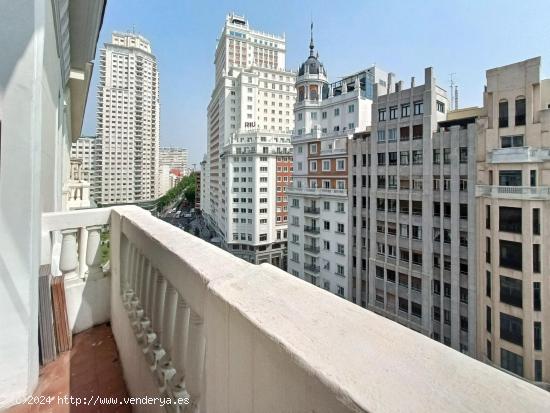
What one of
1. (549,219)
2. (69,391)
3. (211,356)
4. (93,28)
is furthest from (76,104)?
(549,219)

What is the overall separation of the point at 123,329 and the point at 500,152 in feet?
57.7

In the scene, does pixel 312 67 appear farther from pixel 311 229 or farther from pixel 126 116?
pixel 126 116

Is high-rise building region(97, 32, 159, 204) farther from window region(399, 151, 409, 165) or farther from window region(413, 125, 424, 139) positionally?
window region(413, 125, 424, 139)

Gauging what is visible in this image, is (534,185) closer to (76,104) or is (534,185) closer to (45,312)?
(45,312)

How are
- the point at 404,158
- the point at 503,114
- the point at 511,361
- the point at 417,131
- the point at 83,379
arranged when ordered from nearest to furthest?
the point at 83,379 < the point at 511,361 < the point at 503,114 < the point at 417,131 < the point at 404,158

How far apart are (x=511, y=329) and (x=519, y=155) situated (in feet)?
27.8

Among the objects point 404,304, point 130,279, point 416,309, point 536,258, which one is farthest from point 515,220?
point 130,279

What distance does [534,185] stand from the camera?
1312 cm

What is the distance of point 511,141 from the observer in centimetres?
1427

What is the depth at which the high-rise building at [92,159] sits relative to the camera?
68.4 metres

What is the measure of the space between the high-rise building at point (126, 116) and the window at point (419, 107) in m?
70.4

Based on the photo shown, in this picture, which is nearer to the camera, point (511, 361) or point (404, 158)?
point (511, 361)

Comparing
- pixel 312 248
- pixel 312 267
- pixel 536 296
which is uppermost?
pixel 312 248

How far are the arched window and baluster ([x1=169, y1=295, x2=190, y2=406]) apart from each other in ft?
59.9
